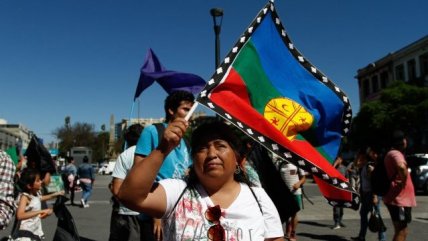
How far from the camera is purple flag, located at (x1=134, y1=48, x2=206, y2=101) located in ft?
16.3

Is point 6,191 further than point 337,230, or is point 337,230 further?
point 337,230

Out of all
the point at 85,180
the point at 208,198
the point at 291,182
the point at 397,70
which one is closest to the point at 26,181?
the point at 208,198

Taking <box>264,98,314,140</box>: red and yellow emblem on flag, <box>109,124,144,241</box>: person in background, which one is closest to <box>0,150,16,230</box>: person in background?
<box>264,98,314,140</box>: red and yellow emblem on flag

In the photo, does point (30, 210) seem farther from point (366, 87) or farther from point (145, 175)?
point (366, 87)

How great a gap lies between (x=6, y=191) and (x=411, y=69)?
173 ft

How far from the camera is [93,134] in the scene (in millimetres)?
69875

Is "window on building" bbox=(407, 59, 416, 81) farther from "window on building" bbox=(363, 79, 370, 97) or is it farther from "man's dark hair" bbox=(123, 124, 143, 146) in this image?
"man's dark hair" bbox=(123, 124, 143, 146)

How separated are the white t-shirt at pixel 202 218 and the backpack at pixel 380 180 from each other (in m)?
3.92

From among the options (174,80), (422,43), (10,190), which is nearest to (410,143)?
(422,43)

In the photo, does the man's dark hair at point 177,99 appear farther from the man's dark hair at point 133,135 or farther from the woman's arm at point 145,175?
the man's dark hair at point 133,135

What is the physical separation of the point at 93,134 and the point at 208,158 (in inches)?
2766

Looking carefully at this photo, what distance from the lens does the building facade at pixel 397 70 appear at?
46.8m

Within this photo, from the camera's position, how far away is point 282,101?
306 cm

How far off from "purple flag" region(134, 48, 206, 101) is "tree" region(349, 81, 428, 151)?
3313 cm
